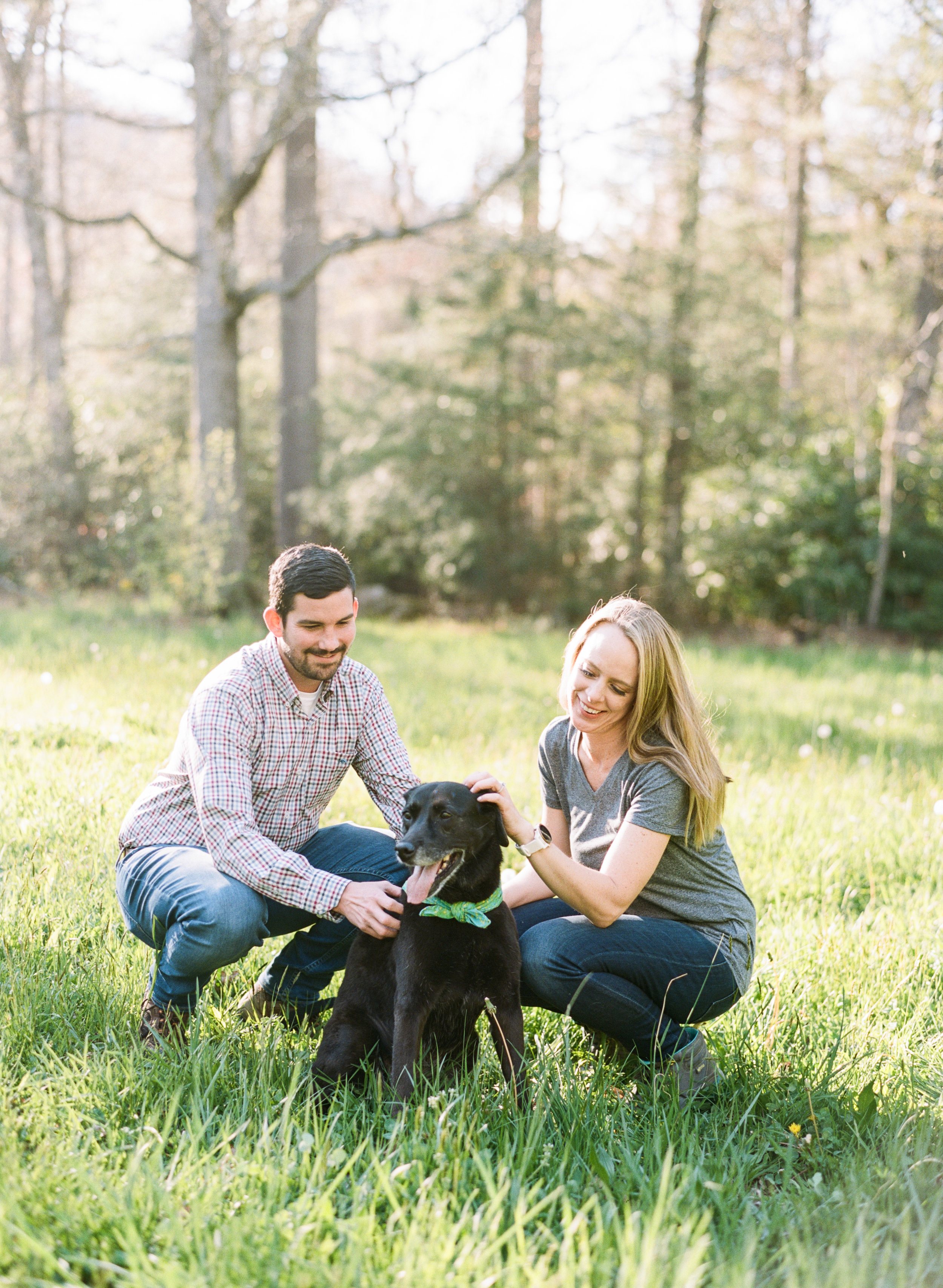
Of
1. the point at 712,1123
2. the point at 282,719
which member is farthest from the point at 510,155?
the point at 712,1123

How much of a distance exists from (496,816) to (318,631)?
0.75 m

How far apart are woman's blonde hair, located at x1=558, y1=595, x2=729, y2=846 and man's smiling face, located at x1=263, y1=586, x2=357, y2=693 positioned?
2.26 feet

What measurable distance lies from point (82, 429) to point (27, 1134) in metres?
13.4

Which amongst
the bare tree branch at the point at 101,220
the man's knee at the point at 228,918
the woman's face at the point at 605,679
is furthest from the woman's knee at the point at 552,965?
the bare tree branch at the point at 101,220

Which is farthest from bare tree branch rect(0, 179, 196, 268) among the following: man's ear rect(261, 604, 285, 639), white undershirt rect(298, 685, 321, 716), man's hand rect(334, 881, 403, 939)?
man's hand rect(334, 881, 403, 939)

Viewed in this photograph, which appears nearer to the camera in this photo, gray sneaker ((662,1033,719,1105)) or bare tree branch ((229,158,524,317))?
gray sneaker ((662,1033,719,1105))

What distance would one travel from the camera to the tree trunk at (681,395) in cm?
1263

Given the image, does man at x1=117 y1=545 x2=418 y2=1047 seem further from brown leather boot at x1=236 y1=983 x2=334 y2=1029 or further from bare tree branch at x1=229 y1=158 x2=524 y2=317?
bare tree branch at x1=229 y1=158 x2=524 y2=317

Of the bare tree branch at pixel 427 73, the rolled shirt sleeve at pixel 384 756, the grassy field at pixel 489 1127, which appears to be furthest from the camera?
the bare tree branch at pixel 427 73

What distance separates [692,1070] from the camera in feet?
9.03

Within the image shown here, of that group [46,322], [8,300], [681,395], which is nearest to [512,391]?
[681,395]

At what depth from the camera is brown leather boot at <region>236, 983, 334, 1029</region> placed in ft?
9.84

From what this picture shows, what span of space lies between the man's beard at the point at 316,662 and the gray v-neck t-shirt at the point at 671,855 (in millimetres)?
700

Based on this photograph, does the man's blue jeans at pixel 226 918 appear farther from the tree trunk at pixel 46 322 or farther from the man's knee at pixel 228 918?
the tree trunk at pixel 46 322
